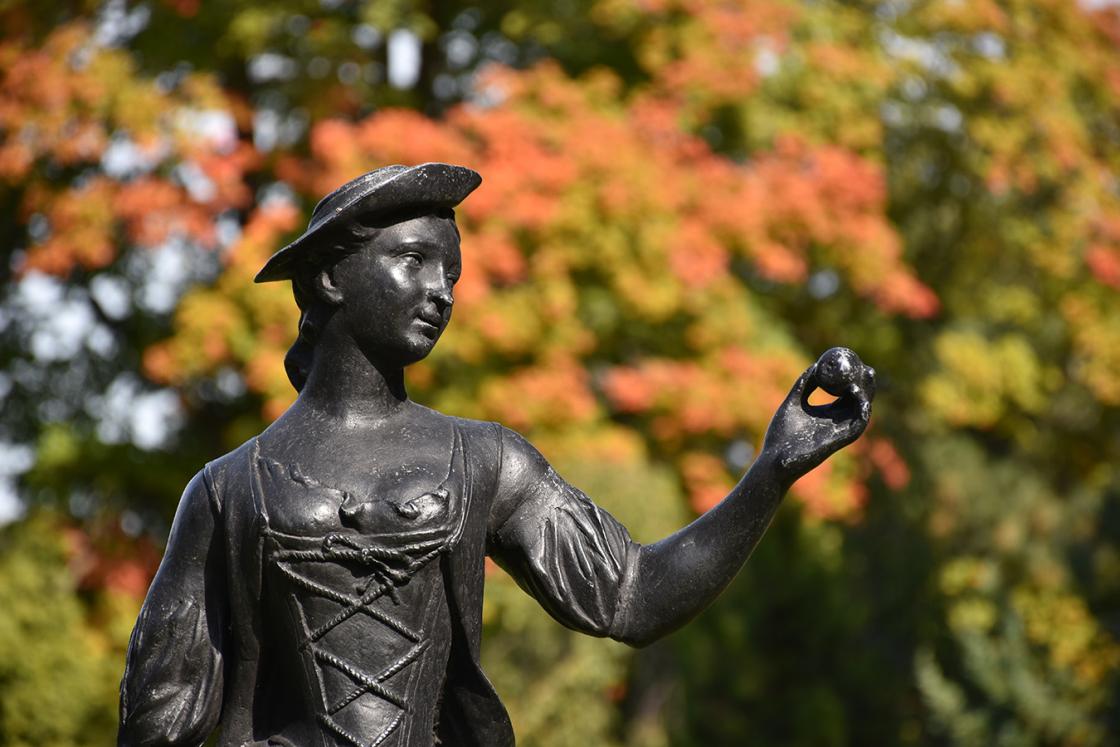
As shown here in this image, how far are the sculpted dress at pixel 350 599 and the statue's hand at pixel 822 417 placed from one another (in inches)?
14.7

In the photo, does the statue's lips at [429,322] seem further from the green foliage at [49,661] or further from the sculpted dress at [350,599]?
the green foliage at [49,661]

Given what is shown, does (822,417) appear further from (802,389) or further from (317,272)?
(317,272)

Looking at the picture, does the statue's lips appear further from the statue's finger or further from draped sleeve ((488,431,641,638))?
the statue's finger

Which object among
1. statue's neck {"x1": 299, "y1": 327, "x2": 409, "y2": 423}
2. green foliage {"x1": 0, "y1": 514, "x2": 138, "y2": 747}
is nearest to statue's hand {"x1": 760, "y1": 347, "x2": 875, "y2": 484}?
statue's neck {"x1": 299, "y1": 327, "x2": 409, "y2": 423}

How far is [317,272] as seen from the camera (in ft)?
10.9

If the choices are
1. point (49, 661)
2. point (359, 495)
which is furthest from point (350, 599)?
point (49, 661)

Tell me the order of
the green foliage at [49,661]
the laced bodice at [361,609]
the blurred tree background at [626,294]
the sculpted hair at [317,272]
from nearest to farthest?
the laced bodice at [361,609]
the sculpted hair at [317,272]
the blurred tree background at [626,294]
the green foliage at [49,661]

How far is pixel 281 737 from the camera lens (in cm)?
317

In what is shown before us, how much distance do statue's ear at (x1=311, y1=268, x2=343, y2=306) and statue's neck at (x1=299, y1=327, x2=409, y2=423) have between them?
0.20 feet

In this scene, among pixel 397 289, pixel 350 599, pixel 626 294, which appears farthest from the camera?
pixel 626 294

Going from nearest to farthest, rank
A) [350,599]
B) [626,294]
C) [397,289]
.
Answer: [350,599]
[397,289]
[626,294]

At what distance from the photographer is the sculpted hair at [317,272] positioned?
10.7 ft

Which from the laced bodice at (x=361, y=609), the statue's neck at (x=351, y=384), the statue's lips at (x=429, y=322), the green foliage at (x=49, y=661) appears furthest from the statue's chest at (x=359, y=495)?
the green foliage at (x=49, y=661)

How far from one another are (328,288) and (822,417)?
950 millimetres
